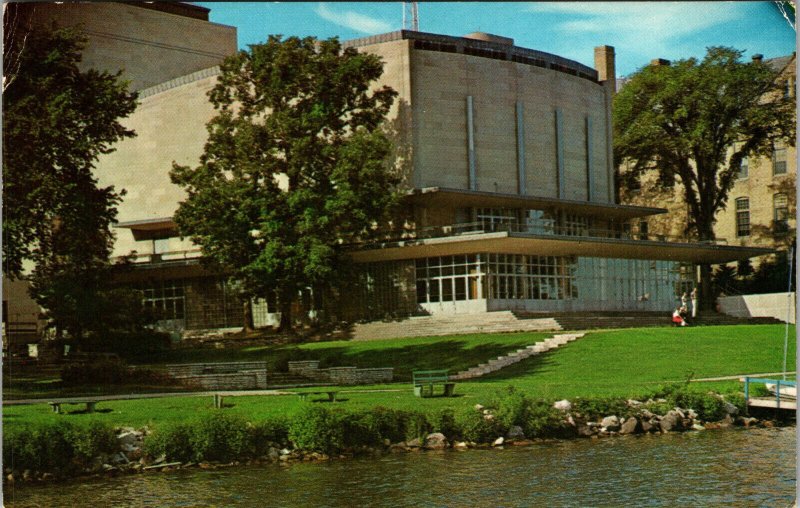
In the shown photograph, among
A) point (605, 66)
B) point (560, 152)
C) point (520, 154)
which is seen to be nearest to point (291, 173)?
point (520, 154)

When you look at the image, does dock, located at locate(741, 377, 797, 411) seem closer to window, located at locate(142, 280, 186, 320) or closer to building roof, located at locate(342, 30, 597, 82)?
building roof, located at locate(342, 30, 597, 82)

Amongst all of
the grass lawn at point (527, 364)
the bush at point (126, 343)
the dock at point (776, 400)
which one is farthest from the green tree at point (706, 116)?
the dock at point (776, 400)

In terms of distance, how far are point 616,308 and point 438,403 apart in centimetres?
3722

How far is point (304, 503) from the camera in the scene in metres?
19.4

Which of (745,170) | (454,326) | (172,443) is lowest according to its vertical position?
(172,443)

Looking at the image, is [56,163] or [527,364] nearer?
[56,163]

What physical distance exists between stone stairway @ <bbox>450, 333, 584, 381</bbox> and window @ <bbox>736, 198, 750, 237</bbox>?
37.1m

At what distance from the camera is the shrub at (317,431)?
81.3 ft

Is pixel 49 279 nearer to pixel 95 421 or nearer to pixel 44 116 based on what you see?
pixel 44 116

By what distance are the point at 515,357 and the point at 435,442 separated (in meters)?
15.6

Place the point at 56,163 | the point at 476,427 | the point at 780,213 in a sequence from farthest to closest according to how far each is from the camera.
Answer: the point at 780,213 → the point at 56,163 → the point at 476,427

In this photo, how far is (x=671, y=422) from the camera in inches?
1105

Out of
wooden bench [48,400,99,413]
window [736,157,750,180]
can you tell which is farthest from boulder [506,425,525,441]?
window [736,157,750,180]

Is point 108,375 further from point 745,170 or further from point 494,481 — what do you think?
point 745,170
